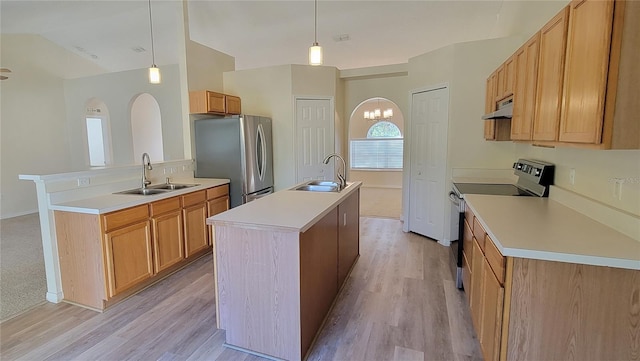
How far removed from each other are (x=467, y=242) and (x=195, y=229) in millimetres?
2845

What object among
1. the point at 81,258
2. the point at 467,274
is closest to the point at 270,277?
the point at 467,274

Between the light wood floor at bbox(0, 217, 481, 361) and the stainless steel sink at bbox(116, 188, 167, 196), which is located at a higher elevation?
the stainless steel sink at bbox(116, 188, 167, 196)

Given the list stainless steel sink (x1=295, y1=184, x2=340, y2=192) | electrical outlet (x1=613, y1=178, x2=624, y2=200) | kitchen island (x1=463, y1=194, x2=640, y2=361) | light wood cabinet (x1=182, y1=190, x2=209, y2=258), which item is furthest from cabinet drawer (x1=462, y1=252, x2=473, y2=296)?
light wood cabinet (x1=182, y1=190, x2=209, y2=258)

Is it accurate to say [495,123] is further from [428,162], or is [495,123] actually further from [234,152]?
[234,152]

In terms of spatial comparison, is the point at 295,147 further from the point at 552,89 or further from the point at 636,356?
the point at 636,356

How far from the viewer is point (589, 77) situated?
1480 mm

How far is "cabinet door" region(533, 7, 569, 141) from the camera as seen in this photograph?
5.80 feet

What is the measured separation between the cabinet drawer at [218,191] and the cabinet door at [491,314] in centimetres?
308

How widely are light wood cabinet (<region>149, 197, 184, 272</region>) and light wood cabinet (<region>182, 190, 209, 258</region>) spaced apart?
0.29ft

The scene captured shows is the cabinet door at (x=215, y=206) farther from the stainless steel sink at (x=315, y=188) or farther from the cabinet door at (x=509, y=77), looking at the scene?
the cabinet door at (x=509, y=77)

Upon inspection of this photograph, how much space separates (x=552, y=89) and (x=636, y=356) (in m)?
1.42

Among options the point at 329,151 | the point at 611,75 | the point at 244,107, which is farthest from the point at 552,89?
the point at 244,107

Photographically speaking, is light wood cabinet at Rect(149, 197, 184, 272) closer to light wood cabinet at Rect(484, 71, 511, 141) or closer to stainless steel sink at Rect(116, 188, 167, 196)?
stainless steel sink at Rect(116, 188, 167, 196)

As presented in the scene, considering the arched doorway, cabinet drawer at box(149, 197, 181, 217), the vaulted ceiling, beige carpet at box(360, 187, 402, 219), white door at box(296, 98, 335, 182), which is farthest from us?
the arched doorway
